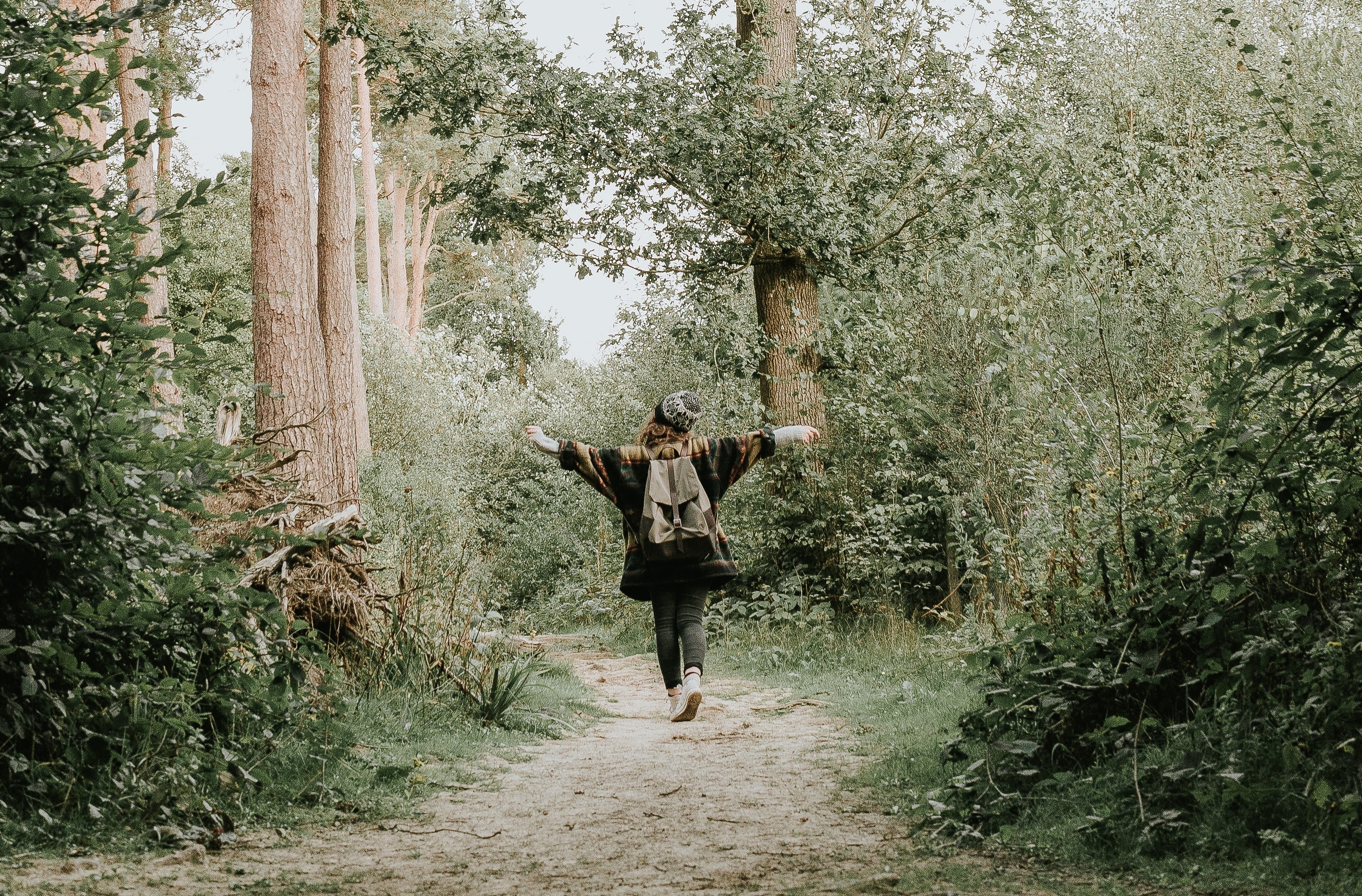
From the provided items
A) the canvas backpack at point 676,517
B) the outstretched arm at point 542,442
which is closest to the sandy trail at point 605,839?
the canvas backpack at point 676,517

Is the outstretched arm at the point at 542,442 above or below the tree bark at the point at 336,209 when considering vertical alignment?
below

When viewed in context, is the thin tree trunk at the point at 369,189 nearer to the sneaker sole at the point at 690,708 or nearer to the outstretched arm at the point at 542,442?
the outstretched arm at the point at 542,442

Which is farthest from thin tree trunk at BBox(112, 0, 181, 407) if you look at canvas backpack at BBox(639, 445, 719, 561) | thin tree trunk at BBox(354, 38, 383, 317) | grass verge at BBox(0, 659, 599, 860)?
thin tree trunk at BBox(354, 38, 383, 317)

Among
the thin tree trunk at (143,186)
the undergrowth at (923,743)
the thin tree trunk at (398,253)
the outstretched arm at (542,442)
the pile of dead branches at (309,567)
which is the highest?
the thin tree trunk at (398,253)

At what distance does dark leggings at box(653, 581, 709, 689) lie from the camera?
284 inches

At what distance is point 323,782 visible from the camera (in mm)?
5062

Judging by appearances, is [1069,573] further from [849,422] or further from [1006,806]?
[849,422]

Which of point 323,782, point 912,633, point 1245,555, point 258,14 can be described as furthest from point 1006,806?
point 258,14

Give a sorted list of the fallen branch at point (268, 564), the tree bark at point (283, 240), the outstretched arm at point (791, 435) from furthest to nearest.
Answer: the tree bark at point (283, 240) → the outstretched arm at point (791, 435) → the fallen branch at point (268, 564)

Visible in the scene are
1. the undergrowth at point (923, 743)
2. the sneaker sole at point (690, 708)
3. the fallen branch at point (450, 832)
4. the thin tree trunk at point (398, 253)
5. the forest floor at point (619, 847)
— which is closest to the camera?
the undergrowth at point (923, 743)

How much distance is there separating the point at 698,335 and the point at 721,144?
2.37 m

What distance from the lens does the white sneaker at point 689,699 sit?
23.9 ft

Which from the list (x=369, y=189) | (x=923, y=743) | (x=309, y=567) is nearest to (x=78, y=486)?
(x=309, y=567)

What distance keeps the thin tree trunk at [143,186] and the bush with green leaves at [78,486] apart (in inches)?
2.5
